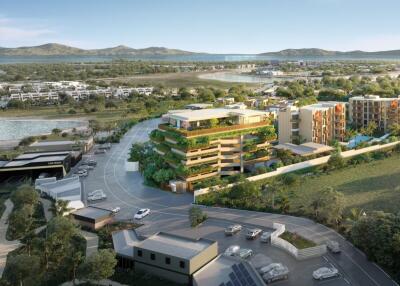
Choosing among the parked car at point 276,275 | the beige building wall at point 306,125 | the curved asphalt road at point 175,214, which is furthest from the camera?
the beige building wall at point 306,125

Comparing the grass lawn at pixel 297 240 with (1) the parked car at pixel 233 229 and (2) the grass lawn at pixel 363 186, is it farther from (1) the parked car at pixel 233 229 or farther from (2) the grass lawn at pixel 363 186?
(2) the grass lawn at pixel 363 186

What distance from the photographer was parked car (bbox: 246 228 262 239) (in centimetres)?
1703

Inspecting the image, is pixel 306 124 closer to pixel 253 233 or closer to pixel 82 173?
pixel 82 173

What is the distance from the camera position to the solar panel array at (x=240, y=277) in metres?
12.6

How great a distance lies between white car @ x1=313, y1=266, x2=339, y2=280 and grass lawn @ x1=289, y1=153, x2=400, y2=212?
6.36 m

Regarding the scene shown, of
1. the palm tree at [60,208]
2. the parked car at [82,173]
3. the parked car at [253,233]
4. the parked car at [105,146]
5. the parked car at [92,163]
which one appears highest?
the palm tree at [60,208]

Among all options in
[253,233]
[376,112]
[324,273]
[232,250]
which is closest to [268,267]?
[324,273]

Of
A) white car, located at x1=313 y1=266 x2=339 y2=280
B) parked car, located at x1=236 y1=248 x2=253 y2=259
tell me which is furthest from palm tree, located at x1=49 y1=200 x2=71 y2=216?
white car, located at x1=313 y1=266 x2=339 y2=280

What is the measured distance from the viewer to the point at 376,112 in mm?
37219

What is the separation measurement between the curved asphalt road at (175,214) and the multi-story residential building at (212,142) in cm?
190

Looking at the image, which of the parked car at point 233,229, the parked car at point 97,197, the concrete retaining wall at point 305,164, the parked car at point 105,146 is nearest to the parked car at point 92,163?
the parked car at point 105,146

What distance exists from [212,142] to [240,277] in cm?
1208

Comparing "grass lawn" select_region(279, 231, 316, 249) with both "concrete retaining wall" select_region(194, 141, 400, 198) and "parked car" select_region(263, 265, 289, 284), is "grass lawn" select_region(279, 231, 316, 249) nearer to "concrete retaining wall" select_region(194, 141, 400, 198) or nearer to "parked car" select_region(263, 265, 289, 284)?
"parked car" select_region(263, 265, 289, 284)

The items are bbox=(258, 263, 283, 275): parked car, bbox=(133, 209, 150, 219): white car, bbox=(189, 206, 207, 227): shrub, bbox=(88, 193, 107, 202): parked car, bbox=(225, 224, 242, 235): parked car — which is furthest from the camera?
bbox=(88, 193, 107, 202): parked car
